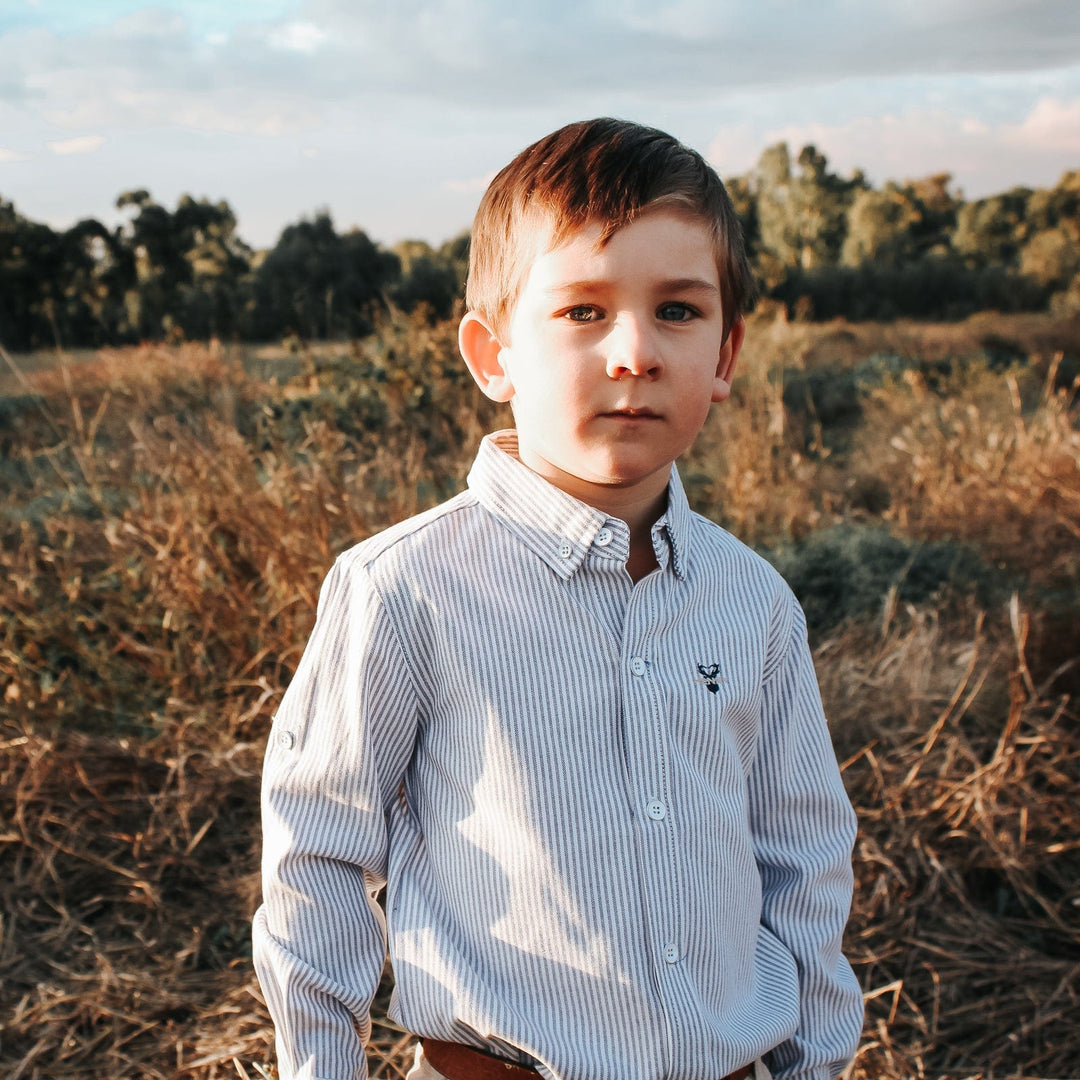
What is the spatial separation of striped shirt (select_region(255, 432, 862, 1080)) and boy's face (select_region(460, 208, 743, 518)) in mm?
99

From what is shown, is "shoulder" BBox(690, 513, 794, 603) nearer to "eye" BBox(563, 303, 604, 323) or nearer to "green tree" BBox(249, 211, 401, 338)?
"eye" BBox(563, 303, 604, 323)

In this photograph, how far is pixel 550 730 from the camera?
3.84 ft

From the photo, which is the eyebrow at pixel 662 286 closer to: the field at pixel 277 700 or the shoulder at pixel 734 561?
the shoulder at pixel 734 561

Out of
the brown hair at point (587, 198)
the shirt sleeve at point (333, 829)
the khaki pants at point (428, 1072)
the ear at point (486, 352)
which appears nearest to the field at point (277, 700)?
the khaki pants at point (428, 1072)

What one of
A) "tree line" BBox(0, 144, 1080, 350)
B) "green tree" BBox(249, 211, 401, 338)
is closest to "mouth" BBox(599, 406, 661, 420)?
"tree line" BBox(0, 144, 1080, 350)

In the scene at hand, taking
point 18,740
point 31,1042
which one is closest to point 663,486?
point 31,1042

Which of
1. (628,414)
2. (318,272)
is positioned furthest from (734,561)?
(318,272)

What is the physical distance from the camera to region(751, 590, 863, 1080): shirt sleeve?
Answer: 1368 millimetres

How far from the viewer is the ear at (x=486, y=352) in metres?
1.28

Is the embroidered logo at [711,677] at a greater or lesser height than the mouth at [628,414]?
lesser

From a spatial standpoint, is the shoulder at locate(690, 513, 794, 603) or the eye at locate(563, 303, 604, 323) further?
the shoulder at locate(690, 513, 794, 603)

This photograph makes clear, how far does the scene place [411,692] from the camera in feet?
3.91

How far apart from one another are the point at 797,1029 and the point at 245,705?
89.8 inches

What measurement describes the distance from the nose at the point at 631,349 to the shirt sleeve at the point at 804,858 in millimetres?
434
